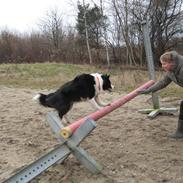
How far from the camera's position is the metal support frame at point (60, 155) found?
2.85m

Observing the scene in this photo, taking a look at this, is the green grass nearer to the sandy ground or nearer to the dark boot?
the sandy ground

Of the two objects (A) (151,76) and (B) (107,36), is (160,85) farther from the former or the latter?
(B) (107,36)

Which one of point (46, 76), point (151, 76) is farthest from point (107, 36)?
point (151, 76)

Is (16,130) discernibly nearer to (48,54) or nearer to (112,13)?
(48,54)

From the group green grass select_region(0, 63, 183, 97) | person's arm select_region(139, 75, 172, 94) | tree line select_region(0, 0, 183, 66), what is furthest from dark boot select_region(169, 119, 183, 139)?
tree line select_region(0, 0, 183, 66)

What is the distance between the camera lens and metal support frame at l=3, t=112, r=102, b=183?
2.85 metres

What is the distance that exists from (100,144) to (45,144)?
2.58 ft

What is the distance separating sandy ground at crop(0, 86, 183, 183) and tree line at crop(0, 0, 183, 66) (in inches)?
918

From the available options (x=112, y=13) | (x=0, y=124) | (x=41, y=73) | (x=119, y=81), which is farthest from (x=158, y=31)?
(x=0, y=124)

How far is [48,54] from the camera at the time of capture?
2970 centimetres

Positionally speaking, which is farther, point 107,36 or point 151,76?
point 107,36

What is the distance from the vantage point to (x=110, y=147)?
4379 millimetres

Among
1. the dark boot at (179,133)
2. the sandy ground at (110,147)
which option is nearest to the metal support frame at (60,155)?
the sandy ground at (110,147)

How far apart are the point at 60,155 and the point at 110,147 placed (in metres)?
1.31
